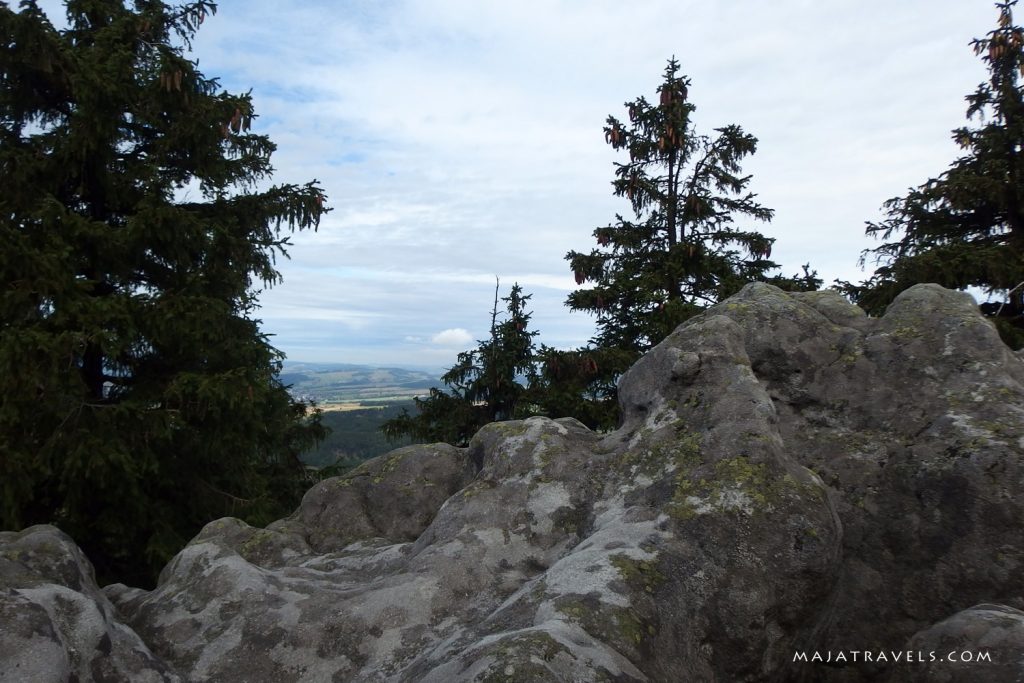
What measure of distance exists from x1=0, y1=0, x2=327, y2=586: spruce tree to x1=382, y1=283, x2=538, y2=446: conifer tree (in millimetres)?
8225

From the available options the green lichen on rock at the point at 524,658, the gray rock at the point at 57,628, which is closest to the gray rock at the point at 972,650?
the green lichen on rock at the point at 524,658

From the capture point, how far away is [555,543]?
740 cm

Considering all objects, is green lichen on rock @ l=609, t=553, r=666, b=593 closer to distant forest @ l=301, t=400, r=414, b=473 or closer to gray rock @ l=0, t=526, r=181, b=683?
gray rock @ l=0, t=526, r=181, b=683

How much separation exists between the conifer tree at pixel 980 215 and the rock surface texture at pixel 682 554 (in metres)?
11.7

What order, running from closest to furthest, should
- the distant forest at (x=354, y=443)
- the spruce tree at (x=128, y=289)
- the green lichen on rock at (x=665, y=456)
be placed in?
the green lichen on rock at (x=665, y=456) < the spruce tree at (x=128, y=289) < the distant forest at (x=354, y=443)

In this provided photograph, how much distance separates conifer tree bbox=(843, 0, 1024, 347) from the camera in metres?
18.2

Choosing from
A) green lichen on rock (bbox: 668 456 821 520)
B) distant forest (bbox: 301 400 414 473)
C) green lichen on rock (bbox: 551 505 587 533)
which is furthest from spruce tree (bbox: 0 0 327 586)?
distant forest (bbox: 301 400 414 473)

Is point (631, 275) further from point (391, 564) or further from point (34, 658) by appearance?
point (34, 658)

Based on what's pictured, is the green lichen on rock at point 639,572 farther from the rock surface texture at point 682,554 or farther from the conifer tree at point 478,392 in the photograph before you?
the conifer tree at point 478,392

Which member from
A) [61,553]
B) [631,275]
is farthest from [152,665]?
[631,275]

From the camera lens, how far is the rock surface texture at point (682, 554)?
5.23 m

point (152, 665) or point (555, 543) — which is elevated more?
point (555, 543)

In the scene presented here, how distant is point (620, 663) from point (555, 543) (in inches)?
112

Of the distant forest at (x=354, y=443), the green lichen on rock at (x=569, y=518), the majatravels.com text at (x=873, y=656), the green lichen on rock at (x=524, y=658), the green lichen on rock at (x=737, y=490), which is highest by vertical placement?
the green lichen on rock at (x=737, y=490)
